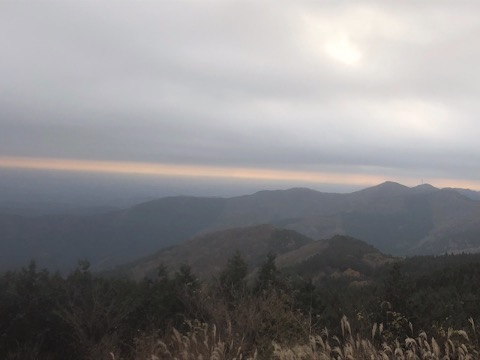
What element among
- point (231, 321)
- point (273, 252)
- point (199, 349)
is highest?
point (199, 349)

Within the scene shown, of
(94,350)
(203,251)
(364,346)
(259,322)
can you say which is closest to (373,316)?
(259,322)

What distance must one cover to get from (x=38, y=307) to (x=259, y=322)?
23.9m

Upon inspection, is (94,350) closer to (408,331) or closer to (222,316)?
(222,316)

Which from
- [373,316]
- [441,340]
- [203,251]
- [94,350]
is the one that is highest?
[441,340]

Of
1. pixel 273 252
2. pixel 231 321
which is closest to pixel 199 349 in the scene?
pixel 231 321

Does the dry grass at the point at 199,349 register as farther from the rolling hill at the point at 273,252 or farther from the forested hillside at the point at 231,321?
the rolling hill at the point at 273,252

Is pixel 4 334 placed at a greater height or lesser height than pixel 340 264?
greater

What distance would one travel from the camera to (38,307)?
94.7 ft

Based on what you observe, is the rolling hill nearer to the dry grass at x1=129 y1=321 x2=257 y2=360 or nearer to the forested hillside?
the forested hillside

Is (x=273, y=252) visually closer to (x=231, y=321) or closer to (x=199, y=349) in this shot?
(x=231, y=321)

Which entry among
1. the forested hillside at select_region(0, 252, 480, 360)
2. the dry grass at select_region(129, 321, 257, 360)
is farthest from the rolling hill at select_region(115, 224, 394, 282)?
the dry grass at select_region(129, 321, 257, 360)

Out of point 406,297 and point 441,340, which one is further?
point 406,297

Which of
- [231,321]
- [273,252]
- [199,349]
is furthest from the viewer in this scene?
[273,252]

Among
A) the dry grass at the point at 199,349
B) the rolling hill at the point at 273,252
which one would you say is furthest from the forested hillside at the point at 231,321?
the rolling hill at the point at 273,252
